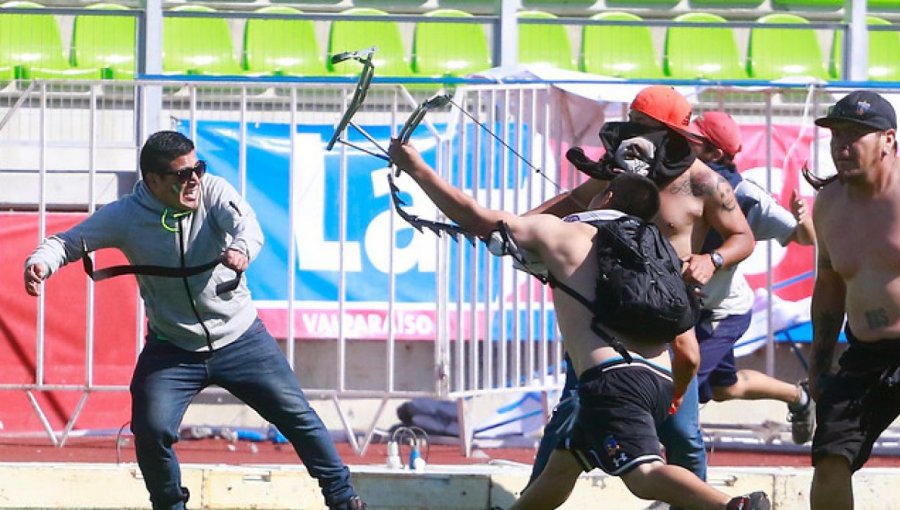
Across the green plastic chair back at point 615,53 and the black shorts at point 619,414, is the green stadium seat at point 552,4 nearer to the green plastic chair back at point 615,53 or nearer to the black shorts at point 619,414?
the green plastic chair back at point 615,53

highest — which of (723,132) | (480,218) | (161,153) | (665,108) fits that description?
(665,108)

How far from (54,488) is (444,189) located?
11.2 feet

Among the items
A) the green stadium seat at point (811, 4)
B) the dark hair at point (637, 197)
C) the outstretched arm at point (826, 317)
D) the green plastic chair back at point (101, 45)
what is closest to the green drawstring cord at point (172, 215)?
the dark hair at point (637, 197)

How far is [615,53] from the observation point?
52.4 ft

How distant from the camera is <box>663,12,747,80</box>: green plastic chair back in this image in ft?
53.1

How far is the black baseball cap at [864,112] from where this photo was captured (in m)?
6.17

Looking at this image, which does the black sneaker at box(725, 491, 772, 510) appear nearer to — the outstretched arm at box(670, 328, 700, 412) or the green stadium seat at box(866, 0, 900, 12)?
the outstretched arm at box(670, 328, 700, 412)

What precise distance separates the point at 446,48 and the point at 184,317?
902 cm

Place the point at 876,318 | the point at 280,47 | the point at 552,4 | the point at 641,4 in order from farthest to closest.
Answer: the point at 641,4
the point at 552,4
the point at 280,47
the point at 876,318

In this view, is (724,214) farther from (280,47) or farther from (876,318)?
(280,47)

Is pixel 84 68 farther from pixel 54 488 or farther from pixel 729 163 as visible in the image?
pixel 729 163

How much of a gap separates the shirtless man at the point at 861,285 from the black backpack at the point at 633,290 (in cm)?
83

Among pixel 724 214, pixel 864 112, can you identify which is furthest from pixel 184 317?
pixel 864 112

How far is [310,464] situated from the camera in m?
7.38
